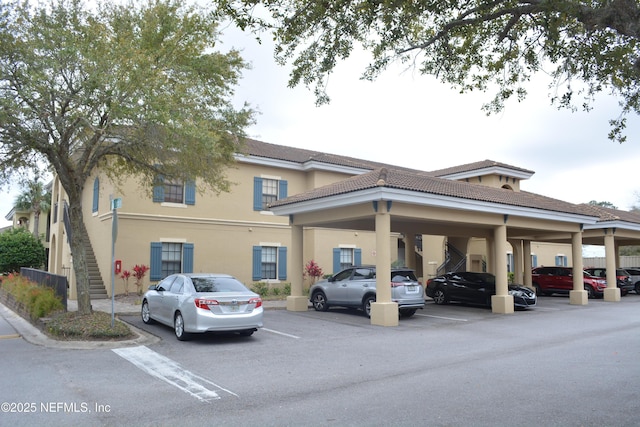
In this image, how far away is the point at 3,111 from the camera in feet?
34.7

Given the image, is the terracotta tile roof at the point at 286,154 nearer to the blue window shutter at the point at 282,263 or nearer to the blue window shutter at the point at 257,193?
the blue window shutter at the point at 257,193

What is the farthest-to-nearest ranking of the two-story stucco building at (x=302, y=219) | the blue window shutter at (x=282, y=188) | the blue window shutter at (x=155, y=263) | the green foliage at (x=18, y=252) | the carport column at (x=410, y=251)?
the green foliage at (x=18, y=252) → the carport column at (x=410, y=251) → the blue window shutter at (x=282, y=188) → the blue window shutter at (x=155, y=263) → the two-story stucco building at (x=302, y=219)

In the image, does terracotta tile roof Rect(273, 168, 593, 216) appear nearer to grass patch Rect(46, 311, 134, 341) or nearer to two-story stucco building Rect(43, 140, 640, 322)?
two-story stucco building Rect(43, 140, 640, 322)

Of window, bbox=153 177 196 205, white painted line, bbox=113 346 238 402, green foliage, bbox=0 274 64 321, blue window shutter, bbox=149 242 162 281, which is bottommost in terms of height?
white painted line, bbox=113 346 238 402

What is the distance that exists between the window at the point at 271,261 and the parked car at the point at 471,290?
24.7 feet

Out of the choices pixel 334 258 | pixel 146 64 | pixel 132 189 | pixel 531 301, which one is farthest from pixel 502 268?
pixel 132 189

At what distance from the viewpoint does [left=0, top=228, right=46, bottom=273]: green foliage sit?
29156 mm

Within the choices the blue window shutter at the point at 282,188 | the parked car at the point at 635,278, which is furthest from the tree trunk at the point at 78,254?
the parked car at the point at 635,278

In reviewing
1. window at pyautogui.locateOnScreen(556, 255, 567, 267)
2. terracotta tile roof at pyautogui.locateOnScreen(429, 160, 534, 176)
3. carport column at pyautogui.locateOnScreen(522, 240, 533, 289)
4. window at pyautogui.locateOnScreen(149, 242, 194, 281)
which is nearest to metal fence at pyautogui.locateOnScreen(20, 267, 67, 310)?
window at pyautogui.locateOnScreen(149, 242, 194, 281)

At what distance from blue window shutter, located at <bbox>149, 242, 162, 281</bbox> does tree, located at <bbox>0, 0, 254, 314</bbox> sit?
759 cm

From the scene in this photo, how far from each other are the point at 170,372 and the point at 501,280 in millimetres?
13440

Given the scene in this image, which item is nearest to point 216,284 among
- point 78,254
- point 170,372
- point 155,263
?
point 170,372

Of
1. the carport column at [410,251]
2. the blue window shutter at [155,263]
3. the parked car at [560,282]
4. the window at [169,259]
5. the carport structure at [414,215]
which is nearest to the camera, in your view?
the carport structure at [414,215]

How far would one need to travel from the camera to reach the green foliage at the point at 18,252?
95.7 feet
